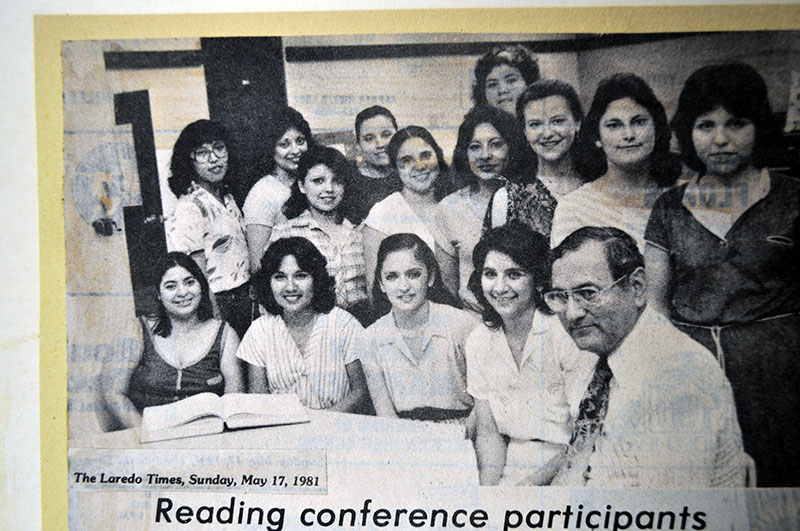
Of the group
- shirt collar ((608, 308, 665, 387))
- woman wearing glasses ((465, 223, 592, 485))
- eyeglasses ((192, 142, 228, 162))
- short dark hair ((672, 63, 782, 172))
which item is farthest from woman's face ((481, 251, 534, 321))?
eyeglasses ((192, 142, 228, 162))

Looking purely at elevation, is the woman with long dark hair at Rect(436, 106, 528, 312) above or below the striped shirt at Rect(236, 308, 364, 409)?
above

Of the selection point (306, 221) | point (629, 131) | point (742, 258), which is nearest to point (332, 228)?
point (306, 221)

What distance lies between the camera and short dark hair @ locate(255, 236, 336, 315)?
2.24 ft

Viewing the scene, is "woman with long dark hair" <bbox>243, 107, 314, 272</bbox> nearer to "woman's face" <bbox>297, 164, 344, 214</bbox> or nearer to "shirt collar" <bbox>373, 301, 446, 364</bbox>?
"woman's face" <bbox>297, 164, 344, 214</bbox>

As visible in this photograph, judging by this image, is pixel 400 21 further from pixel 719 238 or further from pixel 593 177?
pixel 719 238

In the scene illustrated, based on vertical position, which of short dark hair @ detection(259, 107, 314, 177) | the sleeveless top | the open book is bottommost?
the open book

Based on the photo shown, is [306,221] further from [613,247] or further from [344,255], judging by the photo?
[613,247]

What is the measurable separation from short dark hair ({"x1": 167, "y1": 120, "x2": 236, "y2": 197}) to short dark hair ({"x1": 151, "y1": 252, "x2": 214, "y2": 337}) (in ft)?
0.25

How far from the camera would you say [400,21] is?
26.7 inches

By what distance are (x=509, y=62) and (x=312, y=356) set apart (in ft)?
1.33

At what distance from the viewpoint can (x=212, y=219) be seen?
0.68m

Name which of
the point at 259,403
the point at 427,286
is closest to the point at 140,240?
the point at 259,403

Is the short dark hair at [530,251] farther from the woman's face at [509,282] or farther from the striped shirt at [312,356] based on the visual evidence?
the striped shirt at [312,356]

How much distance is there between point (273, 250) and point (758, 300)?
0.55 m
